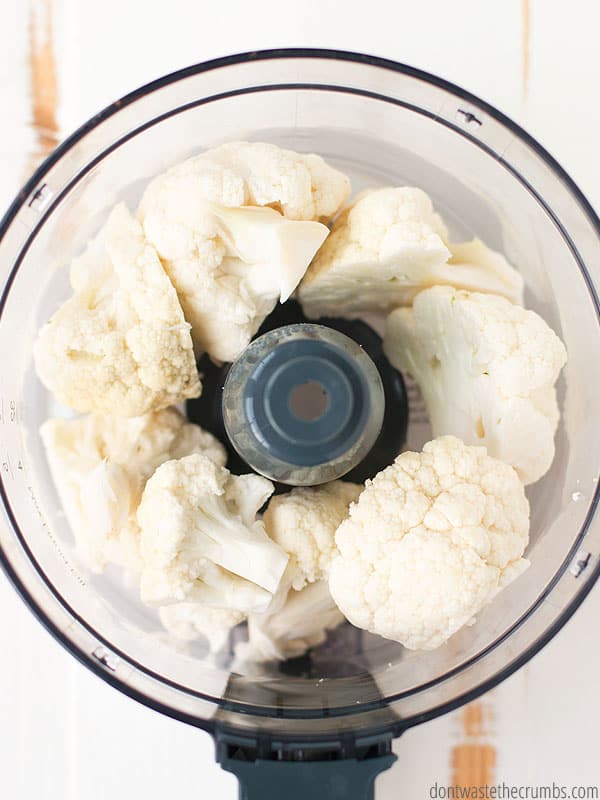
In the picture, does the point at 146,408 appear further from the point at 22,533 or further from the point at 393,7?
the point at 393,7

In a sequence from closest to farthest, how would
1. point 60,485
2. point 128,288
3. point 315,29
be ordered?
point 128,288
point 60,485
point 315,29

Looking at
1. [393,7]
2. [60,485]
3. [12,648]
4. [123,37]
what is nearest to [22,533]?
[60,485]

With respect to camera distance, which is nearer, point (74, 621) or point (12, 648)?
point (74, 621)

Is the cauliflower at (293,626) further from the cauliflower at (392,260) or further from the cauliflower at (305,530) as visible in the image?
the cauliflower at (392,260)

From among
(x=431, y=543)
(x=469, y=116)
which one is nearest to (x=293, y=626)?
(x=431, y=543)

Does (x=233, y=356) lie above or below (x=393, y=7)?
below

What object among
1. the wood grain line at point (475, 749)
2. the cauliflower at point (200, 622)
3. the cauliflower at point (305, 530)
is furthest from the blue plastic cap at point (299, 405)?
the wood grain line at point (475, 749)

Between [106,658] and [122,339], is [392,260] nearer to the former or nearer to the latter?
[122,339]

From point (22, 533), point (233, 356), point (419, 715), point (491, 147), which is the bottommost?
point (419, 715)
